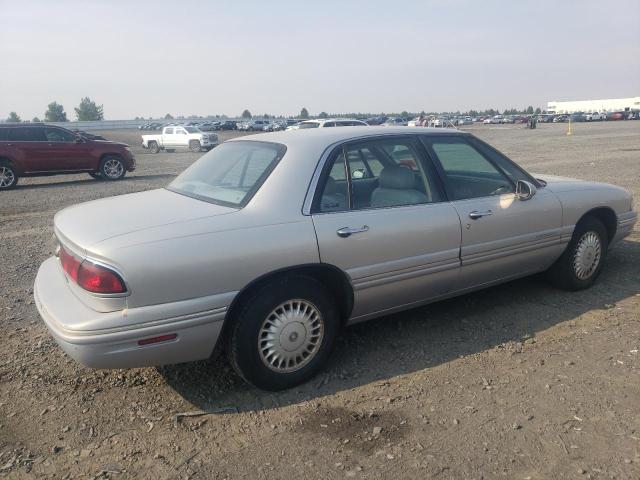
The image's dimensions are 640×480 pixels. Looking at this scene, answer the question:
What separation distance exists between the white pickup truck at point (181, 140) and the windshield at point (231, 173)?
1064 inches

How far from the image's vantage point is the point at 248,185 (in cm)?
355

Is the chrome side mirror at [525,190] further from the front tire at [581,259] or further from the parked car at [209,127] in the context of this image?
the parked car at [209,127]

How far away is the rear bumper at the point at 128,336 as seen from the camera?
2795 mm

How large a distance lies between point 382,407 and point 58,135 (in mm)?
13986

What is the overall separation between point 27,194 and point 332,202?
37.6ft

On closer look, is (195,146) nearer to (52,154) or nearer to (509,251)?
(52,154)

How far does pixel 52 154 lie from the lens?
563 inches

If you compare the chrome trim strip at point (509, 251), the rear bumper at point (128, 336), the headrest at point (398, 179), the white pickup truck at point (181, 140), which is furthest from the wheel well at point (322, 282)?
the white pickup truck at point (181, 140)

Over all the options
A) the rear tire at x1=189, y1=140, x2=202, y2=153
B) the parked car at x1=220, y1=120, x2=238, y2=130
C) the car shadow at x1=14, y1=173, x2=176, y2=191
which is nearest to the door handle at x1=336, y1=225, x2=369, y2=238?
the car shadow at x1=14, y1=173, x2=176, y2=191

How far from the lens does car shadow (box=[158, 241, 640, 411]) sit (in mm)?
3402

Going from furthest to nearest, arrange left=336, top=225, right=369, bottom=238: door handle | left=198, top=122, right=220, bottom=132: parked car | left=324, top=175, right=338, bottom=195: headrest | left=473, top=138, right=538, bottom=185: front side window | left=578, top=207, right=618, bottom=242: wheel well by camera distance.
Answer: left=198, top=122, right=220, bottom=132: parked car
left=578, top=207, right=618, bottom=242: wheel well
left=473, top=138, right=538, bottom=185: front side window
left=324, top=175, right=338, bottom=195: headrest
left=336, top=225, right=369, bottom=238: door handle

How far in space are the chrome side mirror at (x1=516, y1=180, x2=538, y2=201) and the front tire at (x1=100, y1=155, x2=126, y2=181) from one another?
13.3 metres

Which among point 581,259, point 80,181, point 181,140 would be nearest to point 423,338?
point 581,259

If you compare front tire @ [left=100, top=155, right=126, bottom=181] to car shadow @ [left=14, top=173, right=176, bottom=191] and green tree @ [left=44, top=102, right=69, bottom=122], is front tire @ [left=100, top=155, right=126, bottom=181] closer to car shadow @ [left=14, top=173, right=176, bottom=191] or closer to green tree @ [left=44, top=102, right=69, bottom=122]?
car shadow @ [left=14, top=173, right=176, bottom=191]
